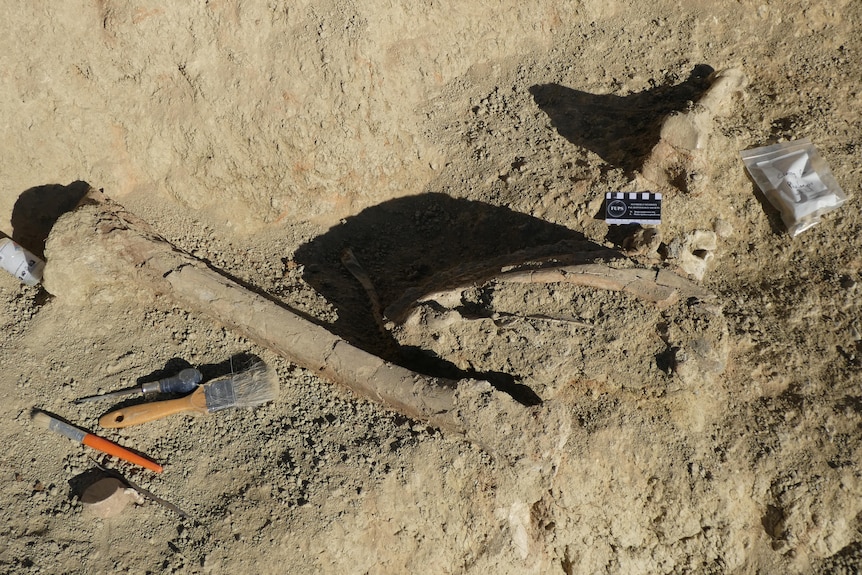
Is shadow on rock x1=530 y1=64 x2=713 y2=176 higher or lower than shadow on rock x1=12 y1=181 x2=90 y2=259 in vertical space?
higher

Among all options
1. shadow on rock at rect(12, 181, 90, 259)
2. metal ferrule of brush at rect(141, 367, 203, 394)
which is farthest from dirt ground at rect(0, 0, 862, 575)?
A: metal ferrule of brush at rect(141, 367, 203, 394)

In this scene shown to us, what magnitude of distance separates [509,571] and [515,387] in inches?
35.5

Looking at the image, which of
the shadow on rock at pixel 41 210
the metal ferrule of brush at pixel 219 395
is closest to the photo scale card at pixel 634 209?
the metal ferrule of brush at pixel 219 395

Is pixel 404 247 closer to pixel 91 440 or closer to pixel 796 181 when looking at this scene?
pixel 91 440

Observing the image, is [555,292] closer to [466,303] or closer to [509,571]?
[466,303]

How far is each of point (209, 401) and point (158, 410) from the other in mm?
263

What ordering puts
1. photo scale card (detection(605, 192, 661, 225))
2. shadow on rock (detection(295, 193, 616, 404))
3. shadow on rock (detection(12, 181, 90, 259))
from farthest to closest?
shadow on rock (detection(12, 181, 90, 259)) → shadow on rock (detection(295, 193, 616, 404)) → photo scale card (detection(605, 192, 661, 225))

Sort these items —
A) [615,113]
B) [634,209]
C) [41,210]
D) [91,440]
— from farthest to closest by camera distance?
[615,113] → [41,210] → [634,209] → [91,440]

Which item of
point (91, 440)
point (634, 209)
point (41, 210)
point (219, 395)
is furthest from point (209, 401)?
point (634, 209)

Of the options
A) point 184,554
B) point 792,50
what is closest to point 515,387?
point 184,554

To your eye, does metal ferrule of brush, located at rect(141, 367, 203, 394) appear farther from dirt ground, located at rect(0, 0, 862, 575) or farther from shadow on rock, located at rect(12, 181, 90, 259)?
shadow on rock, located at rect(12, 181, 90, 259)

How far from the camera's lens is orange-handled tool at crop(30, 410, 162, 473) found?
9.95ft

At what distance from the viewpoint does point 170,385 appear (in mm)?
3197

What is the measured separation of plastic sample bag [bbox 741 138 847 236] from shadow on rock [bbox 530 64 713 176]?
0.60 metres
